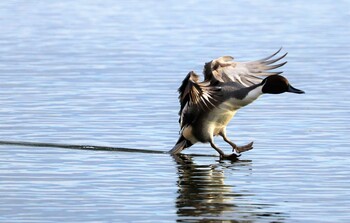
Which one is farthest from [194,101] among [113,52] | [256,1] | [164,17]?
[256,1]

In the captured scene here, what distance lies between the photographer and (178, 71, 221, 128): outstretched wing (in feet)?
48.4

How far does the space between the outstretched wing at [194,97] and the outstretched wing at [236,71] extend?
319 millimetres

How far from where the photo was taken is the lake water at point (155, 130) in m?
11.9

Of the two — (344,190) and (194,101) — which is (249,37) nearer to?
(194,101)

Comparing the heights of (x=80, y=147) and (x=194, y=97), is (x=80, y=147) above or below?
below

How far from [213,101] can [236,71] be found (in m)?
1.10

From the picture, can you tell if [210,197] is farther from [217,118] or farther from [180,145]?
[217,118]

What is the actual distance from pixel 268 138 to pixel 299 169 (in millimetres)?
2196

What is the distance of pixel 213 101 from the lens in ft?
49.7

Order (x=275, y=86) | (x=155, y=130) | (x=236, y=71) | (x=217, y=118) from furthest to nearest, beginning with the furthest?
(x=155, y=130)
(x=236, y=71)
(x=217, y=118)
(x=275, y=86)

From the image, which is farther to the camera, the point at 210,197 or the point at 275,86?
the point at 275,86

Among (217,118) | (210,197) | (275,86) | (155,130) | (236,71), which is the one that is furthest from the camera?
(155,130)

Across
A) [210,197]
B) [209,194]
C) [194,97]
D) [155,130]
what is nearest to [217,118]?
[194,97]

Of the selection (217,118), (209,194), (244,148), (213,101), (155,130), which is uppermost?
(213,101)
